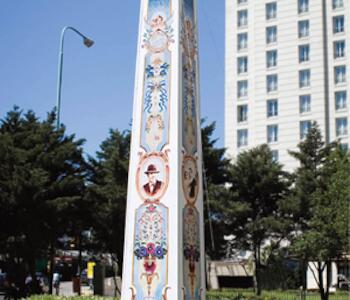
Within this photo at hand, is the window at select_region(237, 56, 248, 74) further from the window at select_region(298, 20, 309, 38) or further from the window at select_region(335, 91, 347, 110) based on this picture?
the window at select_region(335, 91, 347, 110)

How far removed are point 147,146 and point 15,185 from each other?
10.8 metres

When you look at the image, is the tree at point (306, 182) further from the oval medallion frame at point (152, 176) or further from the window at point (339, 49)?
the window at point (339, 49)

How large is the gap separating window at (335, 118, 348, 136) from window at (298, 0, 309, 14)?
404 inches

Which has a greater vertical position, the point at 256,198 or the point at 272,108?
the point at 272,108

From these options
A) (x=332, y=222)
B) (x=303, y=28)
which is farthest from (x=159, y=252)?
(x=303, y=28)

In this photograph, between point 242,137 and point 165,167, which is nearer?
point 165,167

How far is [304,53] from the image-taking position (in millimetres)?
54531

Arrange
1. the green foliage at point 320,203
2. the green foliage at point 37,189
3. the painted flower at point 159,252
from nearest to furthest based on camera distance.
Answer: the painted flower at point 159,252 → the green foliage at point 37,189 → the green foliage at point 320,203

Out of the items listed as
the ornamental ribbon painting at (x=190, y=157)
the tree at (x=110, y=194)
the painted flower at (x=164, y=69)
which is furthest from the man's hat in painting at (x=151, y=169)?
the tree at (x=110, y=194)

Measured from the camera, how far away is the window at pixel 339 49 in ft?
175

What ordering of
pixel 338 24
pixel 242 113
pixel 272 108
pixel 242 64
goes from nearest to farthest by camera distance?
pixel 338 24
pixel 272 108
pixel 242 113
pixel 242 64

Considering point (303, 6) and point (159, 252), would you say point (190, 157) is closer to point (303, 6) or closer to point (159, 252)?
point (159, 252)

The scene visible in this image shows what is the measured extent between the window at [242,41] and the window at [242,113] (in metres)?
5.54

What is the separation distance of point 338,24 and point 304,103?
7.36m
